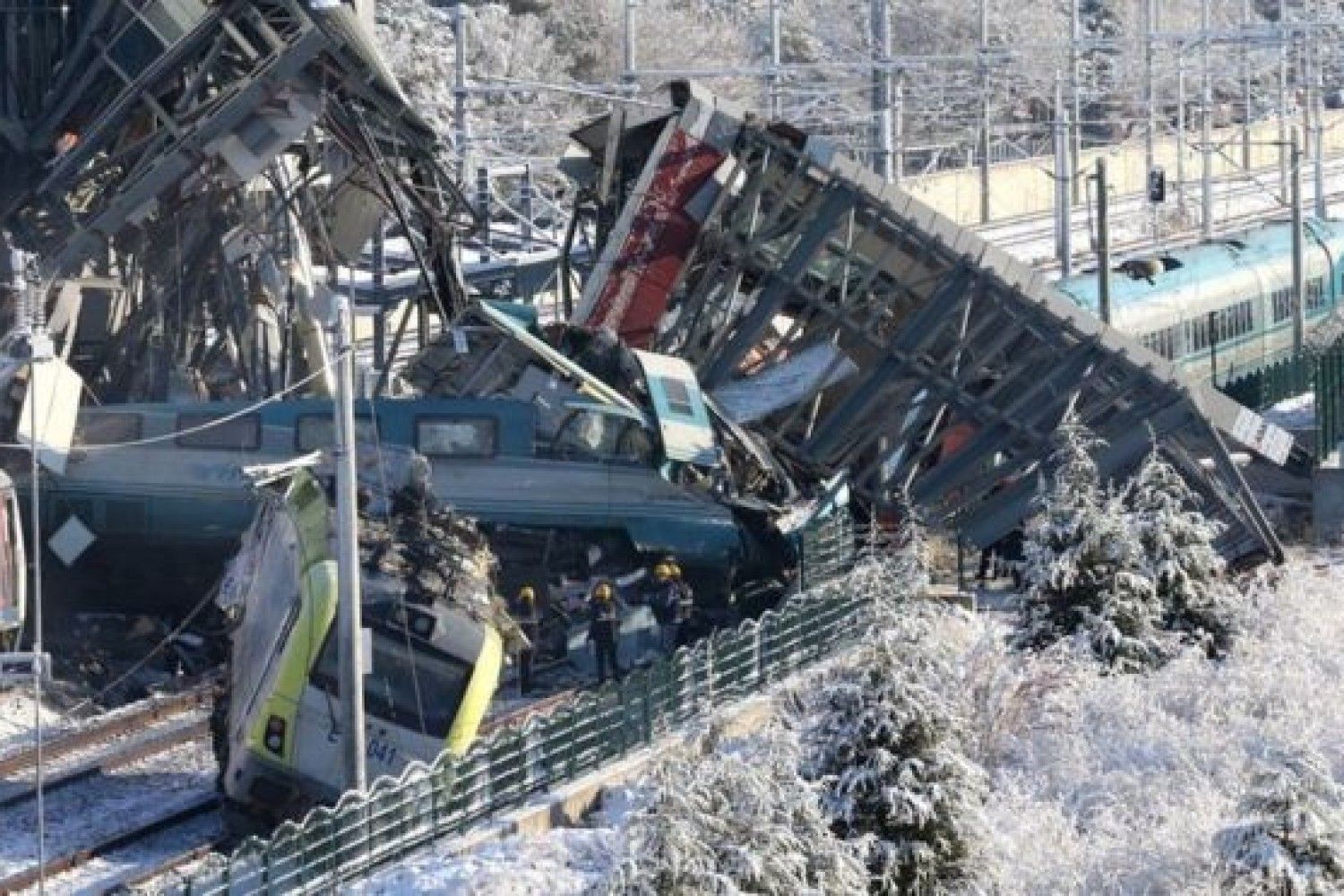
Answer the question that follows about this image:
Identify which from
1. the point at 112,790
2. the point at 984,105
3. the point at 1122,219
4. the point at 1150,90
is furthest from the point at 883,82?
the point at 112,790

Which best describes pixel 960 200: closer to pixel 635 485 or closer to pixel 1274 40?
pixel 1274 40

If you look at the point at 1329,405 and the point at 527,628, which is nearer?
the point at 527,628

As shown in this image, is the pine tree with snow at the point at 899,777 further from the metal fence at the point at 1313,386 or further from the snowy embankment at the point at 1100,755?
the metal fence at the point at 1313,386

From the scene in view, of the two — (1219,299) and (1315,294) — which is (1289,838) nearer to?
(1219,299)

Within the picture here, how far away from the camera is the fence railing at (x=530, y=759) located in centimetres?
2058

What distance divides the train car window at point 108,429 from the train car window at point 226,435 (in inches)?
20.1

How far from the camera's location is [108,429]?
33.6 m

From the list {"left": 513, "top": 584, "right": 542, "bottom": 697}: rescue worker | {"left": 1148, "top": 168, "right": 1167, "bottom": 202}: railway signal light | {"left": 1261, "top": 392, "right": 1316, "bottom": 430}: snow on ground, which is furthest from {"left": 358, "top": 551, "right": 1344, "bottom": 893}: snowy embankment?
{"left": 1148, "top": 168, "right": 1167, "bottom": 202}: railway signal light

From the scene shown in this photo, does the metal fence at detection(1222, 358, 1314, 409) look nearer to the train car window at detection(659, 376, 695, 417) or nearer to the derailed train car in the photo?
the train car window at detection(659, 376, 695, 417)

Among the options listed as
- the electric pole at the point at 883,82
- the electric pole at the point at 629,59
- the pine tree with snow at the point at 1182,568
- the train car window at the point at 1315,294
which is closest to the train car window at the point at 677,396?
the pine tree with snow at the point at 1182,568

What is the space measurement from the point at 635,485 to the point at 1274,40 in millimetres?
38053

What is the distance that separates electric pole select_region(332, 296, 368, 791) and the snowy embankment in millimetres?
1803

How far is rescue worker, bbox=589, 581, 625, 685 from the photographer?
30.7 m

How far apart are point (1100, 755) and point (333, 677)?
20.0 feet
